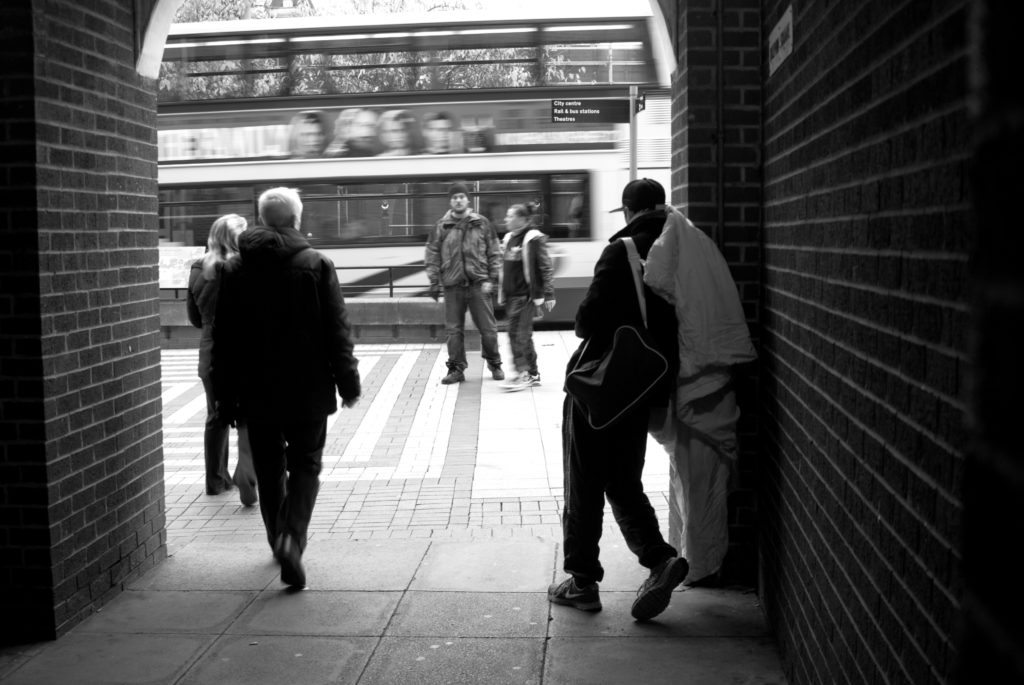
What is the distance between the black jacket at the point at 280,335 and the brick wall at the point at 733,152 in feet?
5.61

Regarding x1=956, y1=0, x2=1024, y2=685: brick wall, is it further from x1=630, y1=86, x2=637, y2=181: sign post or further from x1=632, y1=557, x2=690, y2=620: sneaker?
x1=630, y1=86, x2=637, y2=181: sign post

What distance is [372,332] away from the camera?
17672 millimetres

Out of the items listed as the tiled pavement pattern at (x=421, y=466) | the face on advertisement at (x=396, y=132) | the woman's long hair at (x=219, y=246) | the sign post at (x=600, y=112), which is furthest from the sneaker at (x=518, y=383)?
the face on advertisement at (x=396, y=132)

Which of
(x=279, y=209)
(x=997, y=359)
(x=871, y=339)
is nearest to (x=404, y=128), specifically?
(x=279, y=209)

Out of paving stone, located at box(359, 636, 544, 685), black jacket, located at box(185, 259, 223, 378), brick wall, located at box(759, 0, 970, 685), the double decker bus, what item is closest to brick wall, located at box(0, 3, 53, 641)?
paving stone, located at box(359, 636, 544, 685)

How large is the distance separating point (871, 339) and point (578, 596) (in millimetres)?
2633

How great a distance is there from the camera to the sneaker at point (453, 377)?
12914 mm

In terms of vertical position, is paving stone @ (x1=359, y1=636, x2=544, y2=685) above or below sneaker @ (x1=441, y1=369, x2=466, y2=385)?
below

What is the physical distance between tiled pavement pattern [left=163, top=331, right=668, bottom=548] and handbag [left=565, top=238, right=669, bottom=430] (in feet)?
6.35

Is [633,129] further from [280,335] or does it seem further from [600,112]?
[280,335]

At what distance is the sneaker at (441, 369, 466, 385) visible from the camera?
12914 mm

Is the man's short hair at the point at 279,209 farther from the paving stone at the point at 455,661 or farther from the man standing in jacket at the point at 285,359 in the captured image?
the paving stone at the point at 455,661

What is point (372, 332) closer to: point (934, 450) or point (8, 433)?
point (8, 433)

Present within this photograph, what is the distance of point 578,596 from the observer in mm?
5176
